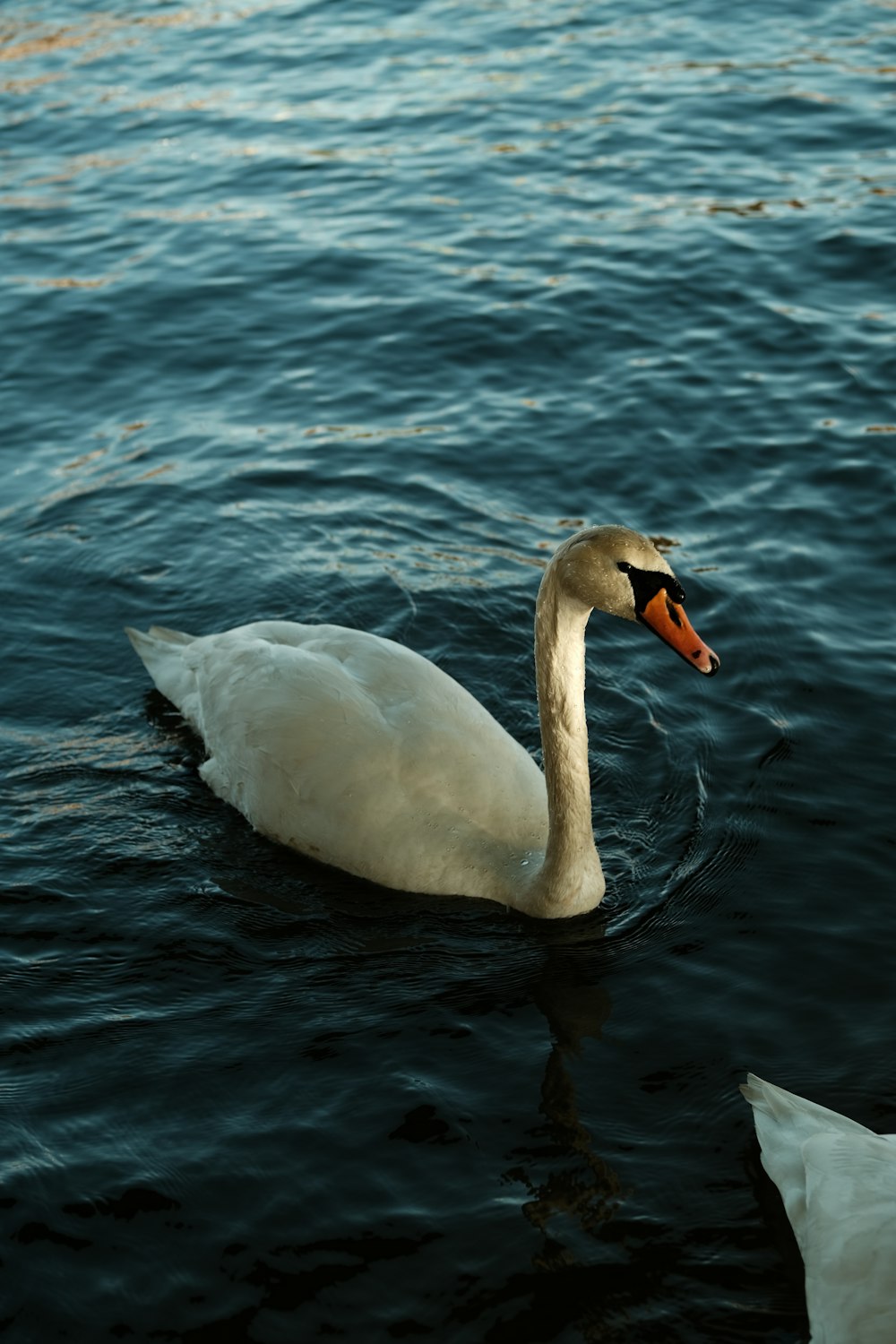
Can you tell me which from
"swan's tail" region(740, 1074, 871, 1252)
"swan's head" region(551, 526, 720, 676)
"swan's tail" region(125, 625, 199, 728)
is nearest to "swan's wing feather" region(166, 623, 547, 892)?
"swan's tail" region(125, 625, 199, 728)

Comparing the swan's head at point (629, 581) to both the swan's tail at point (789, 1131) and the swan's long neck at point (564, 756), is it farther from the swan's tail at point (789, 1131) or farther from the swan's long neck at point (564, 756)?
the swan's tail at point (789, 1131)

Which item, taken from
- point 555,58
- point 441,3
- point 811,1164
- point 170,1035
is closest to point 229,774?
point 170,1035

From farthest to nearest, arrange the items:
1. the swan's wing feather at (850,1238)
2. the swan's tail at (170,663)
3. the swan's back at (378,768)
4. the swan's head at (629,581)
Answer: the swan's tail at (170,663) → the swan's back at (378,768) → the swan's head at (629,581) → the swan's wing feather at (850,1238)

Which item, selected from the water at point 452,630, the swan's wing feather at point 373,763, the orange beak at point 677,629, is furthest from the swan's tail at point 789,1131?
the swan's wing feather at point 373,763

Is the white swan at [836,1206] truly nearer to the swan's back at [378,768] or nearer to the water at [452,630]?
the water at [452,630]

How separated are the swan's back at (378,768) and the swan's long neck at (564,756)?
263 mm

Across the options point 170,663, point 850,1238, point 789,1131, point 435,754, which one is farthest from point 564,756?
point 170,663

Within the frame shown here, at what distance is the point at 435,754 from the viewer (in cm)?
764

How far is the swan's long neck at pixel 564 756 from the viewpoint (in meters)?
7.12

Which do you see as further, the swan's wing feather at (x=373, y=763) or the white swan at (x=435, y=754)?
the swan's wing feather at (x=373, y=763)

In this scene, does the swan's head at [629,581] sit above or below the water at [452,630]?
above

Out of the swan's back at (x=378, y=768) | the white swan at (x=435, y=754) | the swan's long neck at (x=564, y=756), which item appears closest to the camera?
the white swan at (x=435, y=754)

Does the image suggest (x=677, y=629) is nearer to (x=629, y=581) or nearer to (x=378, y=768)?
(x=629, y=581)

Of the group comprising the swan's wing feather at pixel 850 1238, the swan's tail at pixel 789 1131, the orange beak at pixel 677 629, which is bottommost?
the swan's tail at pixel 789 1131
